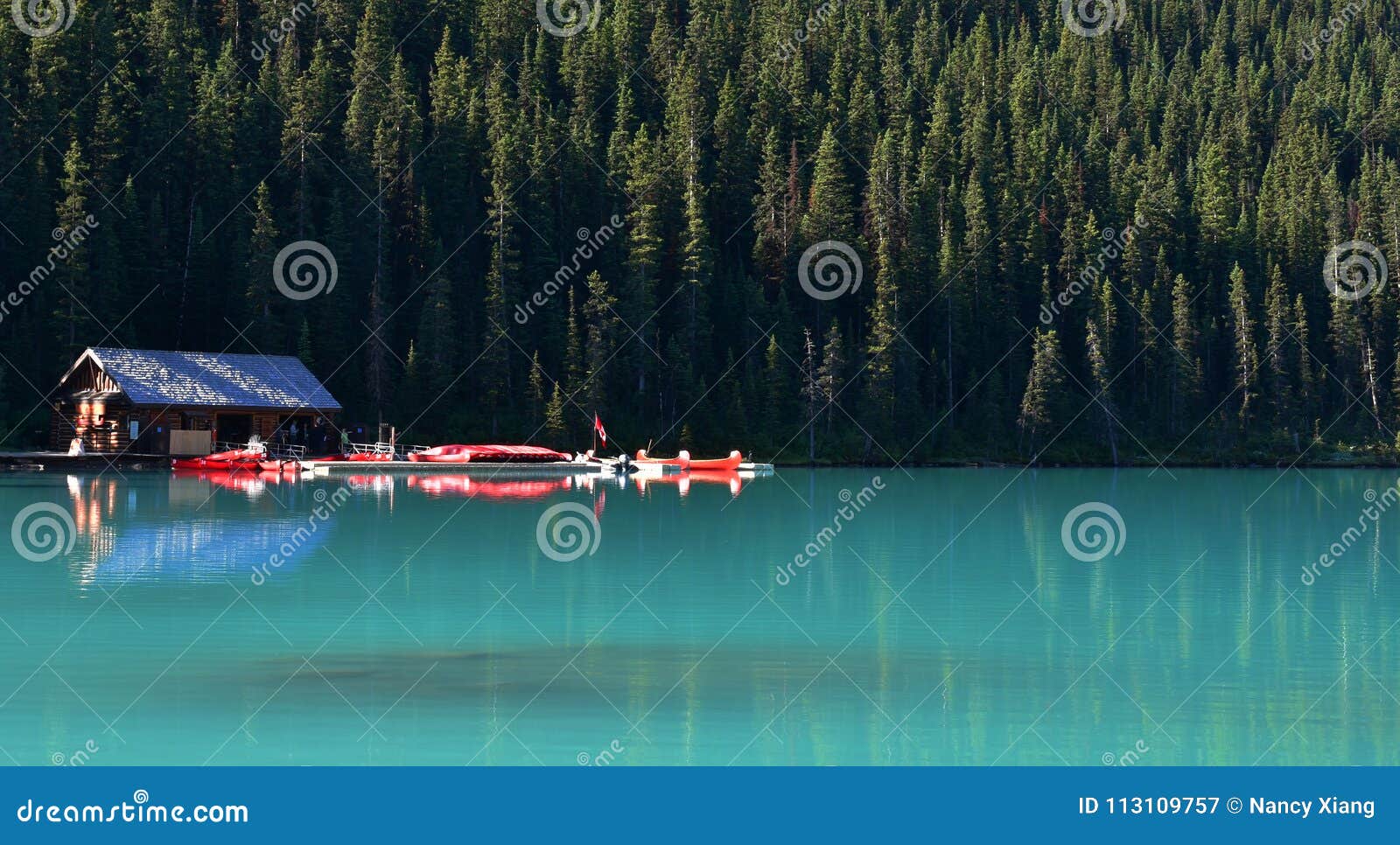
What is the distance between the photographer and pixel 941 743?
14070 millimetres

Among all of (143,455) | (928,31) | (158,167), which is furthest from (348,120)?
(928,31)

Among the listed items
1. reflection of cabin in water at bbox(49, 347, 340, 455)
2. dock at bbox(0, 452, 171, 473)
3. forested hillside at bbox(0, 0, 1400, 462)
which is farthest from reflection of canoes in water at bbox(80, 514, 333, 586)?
forested hillside at bbox(0, 0, 1400, 462)

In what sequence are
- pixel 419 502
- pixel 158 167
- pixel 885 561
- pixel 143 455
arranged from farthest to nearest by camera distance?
1. pixel 158 167
2. pixel 143 455
3. pixel 419 502
4. pixel 885 561

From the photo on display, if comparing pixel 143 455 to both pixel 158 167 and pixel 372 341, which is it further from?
pixel 158 167

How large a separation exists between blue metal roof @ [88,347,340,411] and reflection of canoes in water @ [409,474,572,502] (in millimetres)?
10213

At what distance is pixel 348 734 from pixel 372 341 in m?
75.2
